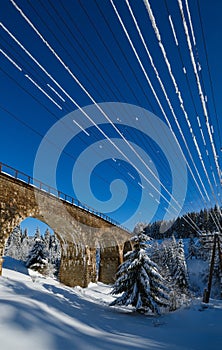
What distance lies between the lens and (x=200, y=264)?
6506cm

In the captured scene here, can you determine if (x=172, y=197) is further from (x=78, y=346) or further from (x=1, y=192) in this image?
(x=1, y=192)

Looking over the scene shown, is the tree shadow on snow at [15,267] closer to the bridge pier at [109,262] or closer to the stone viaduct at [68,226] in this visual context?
the stone viaduct at [68,226]

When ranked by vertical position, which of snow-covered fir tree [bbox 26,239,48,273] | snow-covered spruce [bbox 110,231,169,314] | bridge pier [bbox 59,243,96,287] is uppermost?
snow-covered spruce [bbox 110,231,169,314]

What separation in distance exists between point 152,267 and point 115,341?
8.90m

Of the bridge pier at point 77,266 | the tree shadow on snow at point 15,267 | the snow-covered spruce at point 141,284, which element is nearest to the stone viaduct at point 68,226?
the bridge pier at point 77,266

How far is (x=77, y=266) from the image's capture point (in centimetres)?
2367

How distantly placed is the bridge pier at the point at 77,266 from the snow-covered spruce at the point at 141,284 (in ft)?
35.0

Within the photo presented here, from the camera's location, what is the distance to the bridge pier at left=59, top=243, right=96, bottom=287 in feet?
76.3

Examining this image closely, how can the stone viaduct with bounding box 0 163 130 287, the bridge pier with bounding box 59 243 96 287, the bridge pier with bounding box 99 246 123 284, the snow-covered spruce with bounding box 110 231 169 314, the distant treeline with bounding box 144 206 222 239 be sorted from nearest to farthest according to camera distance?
the snow-covered spruce with bounding box 110 231 169 314, the stone viaduct with bounding box 0 163 130 287, the bridge pier with bounding box 59 243 96 287, the bridge pier with bounding box 99 246 123 284, the distant treeline with bounding box 144 206 222 239

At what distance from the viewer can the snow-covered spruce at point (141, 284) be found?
12570 mm

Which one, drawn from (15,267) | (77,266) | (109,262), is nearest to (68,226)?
(77,266)

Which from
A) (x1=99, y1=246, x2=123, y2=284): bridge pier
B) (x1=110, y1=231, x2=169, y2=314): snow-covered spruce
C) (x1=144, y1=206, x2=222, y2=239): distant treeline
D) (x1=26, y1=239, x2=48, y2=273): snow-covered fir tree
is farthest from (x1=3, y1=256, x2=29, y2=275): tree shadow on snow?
(x1=144, y1=206, x2=222, y2=239): distant treeline

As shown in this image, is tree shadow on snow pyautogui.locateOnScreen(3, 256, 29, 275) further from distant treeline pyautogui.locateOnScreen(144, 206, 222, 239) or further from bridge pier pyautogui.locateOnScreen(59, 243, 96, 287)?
distant treeline pyautogui.locateOnScreen(144, 206, 222, 239)

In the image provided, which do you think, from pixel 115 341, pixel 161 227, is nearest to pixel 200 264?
pixel 161 227
